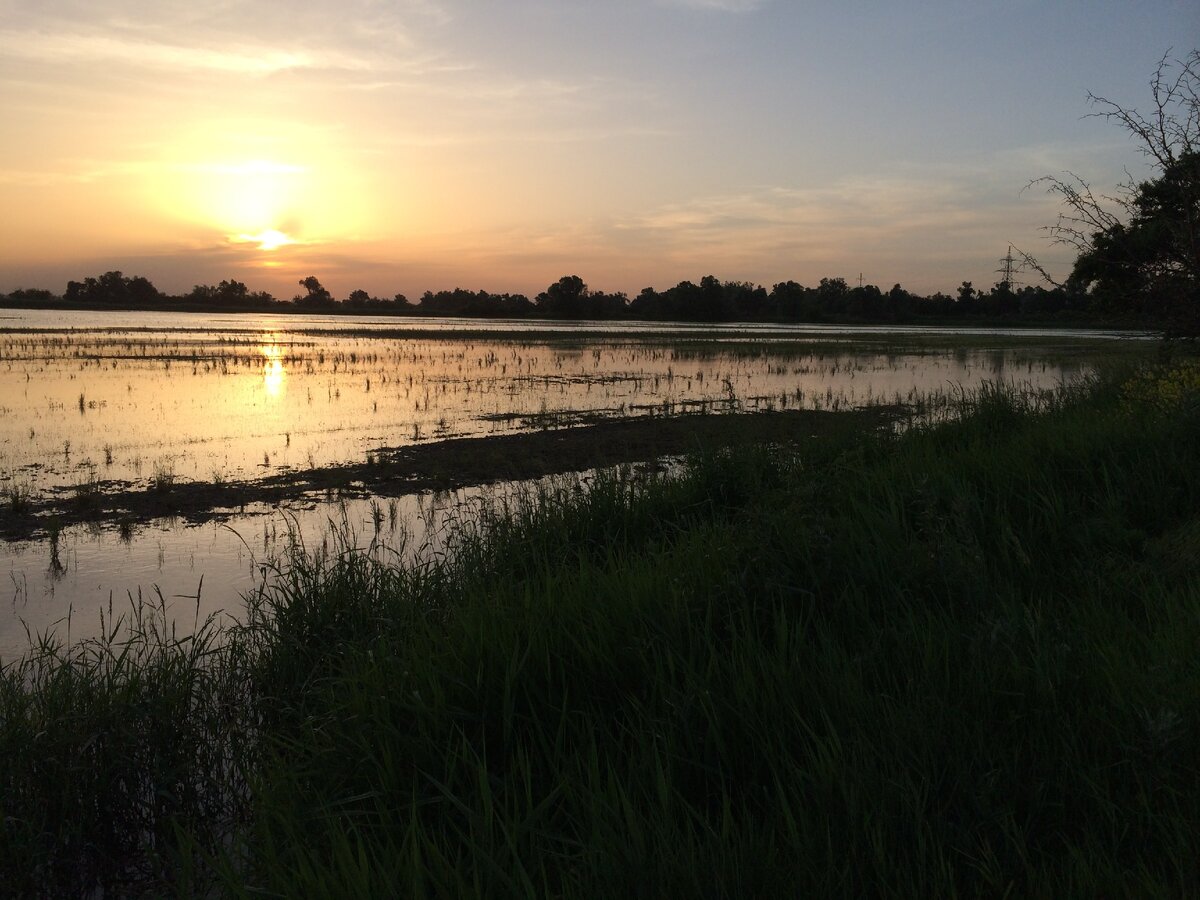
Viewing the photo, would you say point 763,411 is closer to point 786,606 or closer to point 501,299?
point 786,606

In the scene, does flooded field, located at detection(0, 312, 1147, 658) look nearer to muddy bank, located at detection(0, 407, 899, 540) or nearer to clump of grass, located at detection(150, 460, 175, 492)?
clump of grass, located at detection(150, 460, 175, 492)

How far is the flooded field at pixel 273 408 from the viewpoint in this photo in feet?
28.8

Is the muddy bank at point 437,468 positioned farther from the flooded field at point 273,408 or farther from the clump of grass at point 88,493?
the flooded field at point 273,408

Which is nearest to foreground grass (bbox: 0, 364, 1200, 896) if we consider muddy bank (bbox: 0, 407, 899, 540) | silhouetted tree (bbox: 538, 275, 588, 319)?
muddy bank (bbox: 0, 407, 899, 540)

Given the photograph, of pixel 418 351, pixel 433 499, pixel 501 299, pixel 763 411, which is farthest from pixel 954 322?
pixel 433 499

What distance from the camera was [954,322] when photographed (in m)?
115

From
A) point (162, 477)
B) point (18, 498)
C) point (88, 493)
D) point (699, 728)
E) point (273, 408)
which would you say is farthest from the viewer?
point (273, 408)

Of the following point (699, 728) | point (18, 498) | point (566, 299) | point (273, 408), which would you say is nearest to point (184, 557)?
point (18, 498)

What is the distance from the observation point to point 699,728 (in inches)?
139

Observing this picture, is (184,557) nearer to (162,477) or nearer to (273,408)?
(162,477)

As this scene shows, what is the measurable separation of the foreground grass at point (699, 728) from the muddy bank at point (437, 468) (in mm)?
4279

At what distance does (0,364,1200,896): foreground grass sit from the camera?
2.75 metres

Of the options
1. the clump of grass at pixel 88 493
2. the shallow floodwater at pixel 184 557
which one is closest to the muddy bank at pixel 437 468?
the clump of grass at pixel 88 493

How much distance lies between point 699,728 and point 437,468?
32.7 feet
